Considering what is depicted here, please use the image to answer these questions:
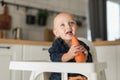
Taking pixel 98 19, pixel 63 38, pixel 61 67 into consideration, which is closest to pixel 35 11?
pixel 98 19

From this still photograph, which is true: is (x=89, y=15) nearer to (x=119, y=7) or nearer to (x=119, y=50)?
(x=119, y=7)

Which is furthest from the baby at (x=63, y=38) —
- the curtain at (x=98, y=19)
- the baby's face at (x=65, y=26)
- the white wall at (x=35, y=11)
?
the curtain at (x=98, y=19)

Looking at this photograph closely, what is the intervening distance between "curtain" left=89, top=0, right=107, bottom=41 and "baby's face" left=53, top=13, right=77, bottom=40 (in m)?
2.29

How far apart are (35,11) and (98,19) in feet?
3.04

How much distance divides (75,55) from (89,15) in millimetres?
2592

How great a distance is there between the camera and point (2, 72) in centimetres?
203

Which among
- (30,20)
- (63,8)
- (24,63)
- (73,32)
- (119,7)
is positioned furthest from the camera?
(119,7)

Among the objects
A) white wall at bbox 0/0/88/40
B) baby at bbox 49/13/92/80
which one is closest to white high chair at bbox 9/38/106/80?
baby at bbox 49/13/92/80

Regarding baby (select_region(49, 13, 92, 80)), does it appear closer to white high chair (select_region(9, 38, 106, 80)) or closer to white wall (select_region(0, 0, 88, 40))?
white high chair (select_region(9, 38, 106, 80))

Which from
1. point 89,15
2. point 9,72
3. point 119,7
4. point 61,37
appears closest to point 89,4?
point 89,15

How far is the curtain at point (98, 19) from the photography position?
3266 millimetres

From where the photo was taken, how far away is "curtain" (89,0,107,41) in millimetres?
3266

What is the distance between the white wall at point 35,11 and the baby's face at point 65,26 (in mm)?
1771

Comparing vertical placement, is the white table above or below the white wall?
below
